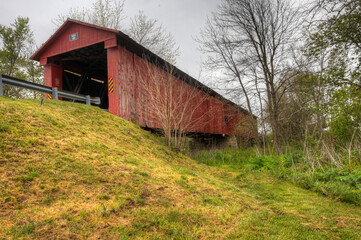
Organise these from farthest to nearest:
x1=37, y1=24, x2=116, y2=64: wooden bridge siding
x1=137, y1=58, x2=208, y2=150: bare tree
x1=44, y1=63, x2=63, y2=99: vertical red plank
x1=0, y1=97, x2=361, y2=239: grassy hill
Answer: x1=44, y1=63, x2=63, y2=99: vertical red plank, x1=37, y1=24, x2=116, y2=64: wooden bridge siding, x1=137, y1=58, x2=208, y2=150: bare tree, x1=0, y1=97, x2=361, y2=239: grassy hill

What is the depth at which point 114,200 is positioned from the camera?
2689mm

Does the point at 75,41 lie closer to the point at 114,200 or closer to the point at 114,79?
the point at 114,79

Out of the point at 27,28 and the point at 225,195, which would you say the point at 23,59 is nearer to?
the point at 27,28

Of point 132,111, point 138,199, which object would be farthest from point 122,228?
point 132,111

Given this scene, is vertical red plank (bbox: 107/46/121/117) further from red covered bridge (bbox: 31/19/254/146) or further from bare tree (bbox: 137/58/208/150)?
bare tree (bbox: 137/58/208/150)

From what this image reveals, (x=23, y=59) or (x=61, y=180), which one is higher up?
(x=23, y=59)

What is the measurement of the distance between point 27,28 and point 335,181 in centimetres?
2200

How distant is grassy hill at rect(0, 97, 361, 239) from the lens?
84.8 inches

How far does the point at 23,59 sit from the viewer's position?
17.1 meters

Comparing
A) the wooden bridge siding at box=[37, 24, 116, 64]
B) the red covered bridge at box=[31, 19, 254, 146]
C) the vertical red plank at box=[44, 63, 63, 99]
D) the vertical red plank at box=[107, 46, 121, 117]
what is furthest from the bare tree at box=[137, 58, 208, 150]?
→ the vertical red plank at box=[44, 63, 63, 99]

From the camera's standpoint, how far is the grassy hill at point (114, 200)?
84.8 inches

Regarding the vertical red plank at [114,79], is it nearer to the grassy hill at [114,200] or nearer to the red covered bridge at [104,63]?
the red covered bridge at [104,63]

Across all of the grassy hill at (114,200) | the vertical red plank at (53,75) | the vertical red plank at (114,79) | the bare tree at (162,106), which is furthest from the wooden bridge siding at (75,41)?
the grassy hill at (114,200)

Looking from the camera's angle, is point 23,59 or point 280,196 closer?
point 280,196
